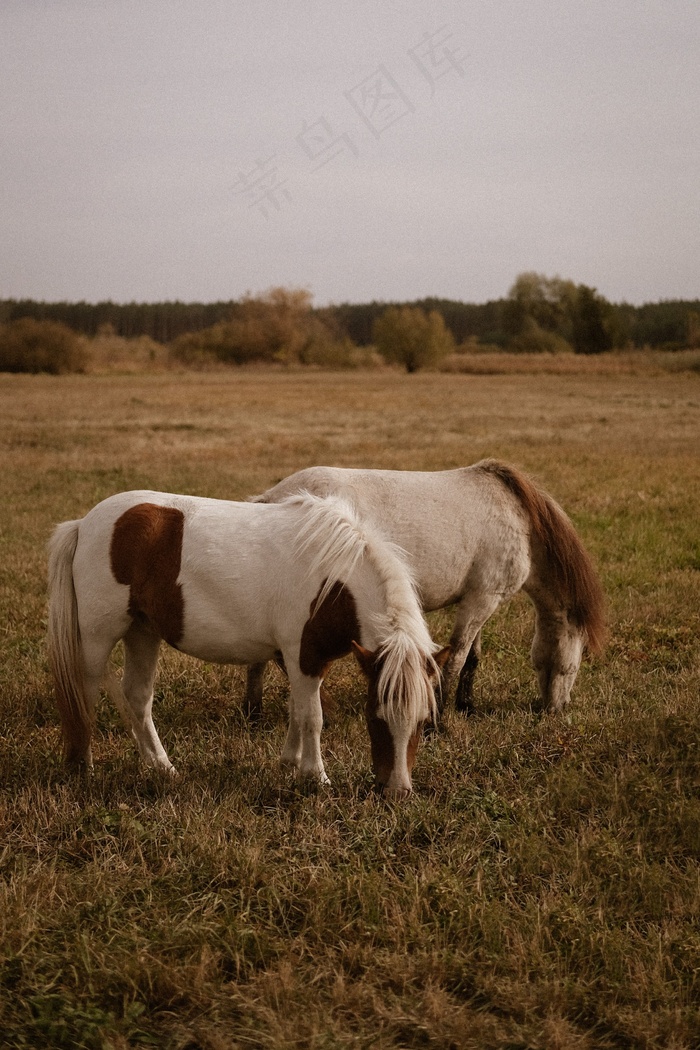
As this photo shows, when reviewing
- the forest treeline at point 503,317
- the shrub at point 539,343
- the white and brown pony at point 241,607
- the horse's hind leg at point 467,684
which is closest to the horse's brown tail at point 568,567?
the horse's hind leg at point 467,684

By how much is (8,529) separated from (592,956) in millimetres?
8856

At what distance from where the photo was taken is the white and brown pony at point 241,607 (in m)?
3.64

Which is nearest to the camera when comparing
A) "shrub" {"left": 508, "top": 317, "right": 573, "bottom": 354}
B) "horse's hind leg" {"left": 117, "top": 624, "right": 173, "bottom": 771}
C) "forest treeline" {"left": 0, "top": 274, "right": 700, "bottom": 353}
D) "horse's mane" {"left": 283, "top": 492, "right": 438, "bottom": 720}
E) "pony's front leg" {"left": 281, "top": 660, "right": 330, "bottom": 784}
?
"horse's mane" {"left": 283, "top": 492, "right": 438, "bottom": 720}

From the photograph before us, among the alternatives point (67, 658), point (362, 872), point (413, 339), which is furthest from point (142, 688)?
point (413, 339)

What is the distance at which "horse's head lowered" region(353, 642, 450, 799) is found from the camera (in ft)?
11.5

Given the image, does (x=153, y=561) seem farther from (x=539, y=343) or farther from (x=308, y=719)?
(x=539, y=343)

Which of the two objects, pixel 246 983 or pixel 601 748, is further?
pixel 601 748

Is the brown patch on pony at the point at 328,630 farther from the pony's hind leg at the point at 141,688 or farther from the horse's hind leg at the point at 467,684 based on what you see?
the horse's hind leg at the point at 467,684

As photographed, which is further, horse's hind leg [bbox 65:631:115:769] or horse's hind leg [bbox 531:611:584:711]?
horse's hind leg [bbox 531:611:584:711]

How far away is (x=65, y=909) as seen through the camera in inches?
123

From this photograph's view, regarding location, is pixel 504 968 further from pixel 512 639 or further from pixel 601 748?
pixel 512 639

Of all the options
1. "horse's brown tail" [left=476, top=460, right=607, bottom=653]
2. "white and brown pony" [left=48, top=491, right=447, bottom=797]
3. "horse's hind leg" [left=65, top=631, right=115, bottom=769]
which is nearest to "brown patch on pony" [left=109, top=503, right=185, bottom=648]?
"white and brown pony" [left=48, top=491, right=447, bottom=797]

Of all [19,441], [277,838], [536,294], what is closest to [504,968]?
[277,838]

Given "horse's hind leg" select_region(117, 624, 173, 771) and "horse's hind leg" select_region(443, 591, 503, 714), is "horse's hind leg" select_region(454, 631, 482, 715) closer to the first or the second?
"horse's hind leg" select_region(443, 591, 503, 714)
